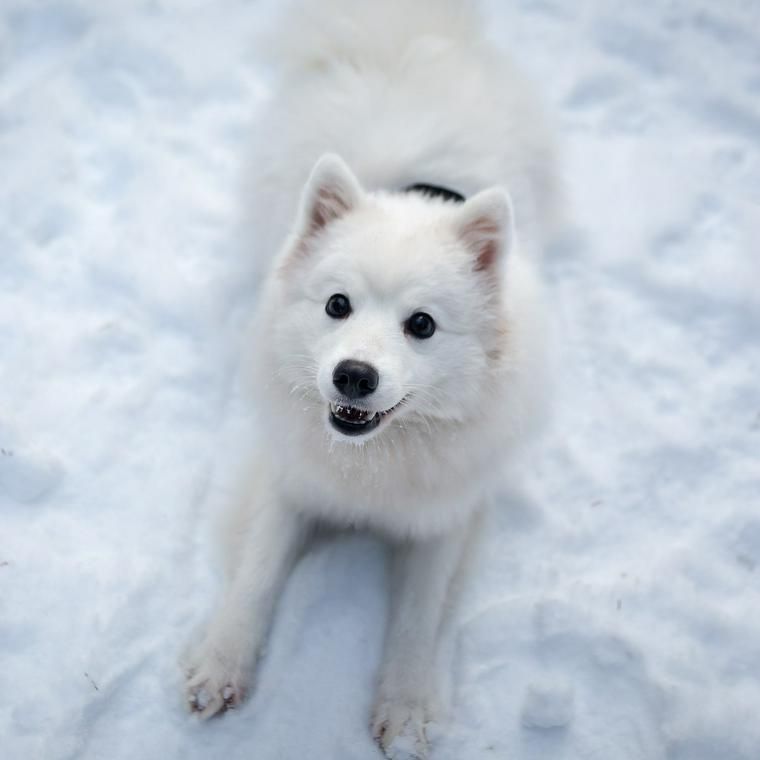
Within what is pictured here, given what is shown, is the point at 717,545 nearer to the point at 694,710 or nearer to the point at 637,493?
the point at 637,493

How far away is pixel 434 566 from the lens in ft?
9.37

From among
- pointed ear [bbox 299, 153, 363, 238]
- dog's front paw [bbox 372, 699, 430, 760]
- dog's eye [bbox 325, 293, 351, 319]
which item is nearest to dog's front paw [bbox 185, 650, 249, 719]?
dog's front paw [bbox 372, 699, 430, 760]

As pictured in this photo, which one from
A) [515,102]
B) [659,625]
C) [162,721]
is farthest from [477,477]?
[515,102]

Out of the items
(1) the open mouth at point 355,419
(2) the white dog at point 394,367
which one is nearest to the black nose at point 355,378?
(2) the white dog at point 394,367

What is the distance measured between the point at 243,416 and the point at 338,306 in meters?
1.21

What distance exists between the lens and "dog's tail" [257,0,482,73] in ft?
11.9

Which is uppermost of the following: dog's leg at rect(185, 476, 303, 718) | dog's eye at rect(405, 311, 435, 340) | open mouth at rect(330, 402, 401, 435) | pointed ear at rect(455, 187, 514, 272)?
pointed ear at rect(455, 187, 514, 272)

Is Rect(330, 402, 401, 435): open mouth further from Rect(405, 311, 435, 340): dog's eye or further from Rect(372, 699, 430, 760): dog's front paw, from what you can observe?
Rect(372, 699, 430, 760): dog's front paw

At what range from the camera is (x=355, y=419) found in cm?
234

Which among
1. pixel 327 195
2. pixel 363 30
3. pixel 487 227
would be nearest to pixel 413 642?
pixel 487 227

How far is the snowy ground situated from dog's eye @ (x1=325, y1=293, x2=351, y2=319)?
1096 millimetres

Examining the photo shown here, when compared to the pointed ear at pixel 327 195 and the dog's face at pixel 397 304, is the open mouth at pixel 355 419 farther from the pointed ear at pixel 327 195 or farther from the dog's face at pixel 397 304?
the pointed ear at pixel 327 195

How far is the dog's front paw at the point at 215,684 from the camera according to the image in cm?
255

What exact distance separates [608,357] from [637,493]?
0.75 m
